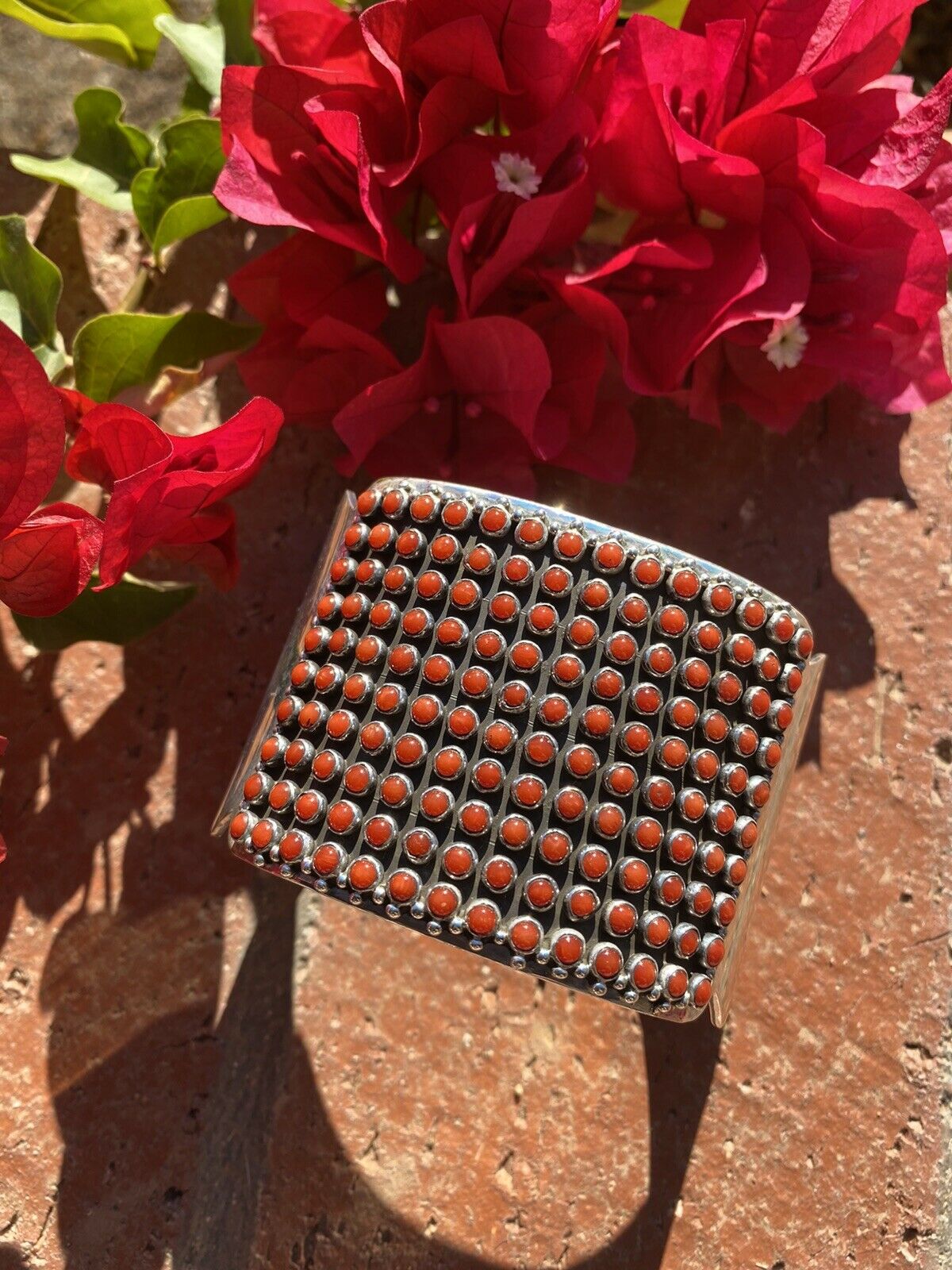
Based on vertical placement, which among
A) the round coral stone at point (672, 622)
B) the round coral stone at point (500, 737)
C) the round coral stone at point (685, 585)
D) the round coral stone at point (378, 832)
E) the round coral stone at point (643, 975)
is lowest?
the round coral stone at point (643, 975)

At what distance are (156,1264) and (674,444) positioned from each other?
482 mm

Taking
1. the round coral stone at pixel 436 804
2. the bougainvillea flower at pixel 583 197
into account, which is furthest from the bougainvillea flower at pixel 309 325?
the round coral stone at pixel 436 804

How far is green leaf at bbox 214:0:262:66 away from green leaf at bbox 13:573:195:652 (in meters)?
0.27

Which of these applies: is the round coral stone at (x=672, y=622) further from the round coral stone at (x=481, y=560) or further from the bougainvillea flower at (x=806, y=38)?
the bougainvillea flower at (x=806, y=38)

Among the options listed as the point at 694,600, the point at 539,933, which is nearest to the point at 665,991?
the point at 539,933

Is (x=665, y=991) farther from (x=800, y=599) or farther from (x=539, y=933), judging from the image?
(x=800, y=599)

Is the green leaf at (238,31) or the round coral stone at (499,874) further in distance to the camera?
the green leaf at (238,31)

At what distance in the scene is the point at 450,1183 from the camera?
504 millimetres

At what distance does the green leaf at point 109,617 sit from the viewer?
1.54ft

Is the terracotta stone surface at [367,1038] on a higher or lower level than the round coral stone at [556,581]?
lower

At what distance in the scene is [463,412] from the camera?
52 cm

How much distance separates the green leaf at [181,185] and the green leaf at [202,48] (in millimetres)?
49

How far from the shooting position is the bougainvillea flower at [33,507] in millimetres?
383

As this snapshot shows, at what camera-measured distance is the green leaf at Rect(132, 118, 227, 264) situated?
1.62 feet
